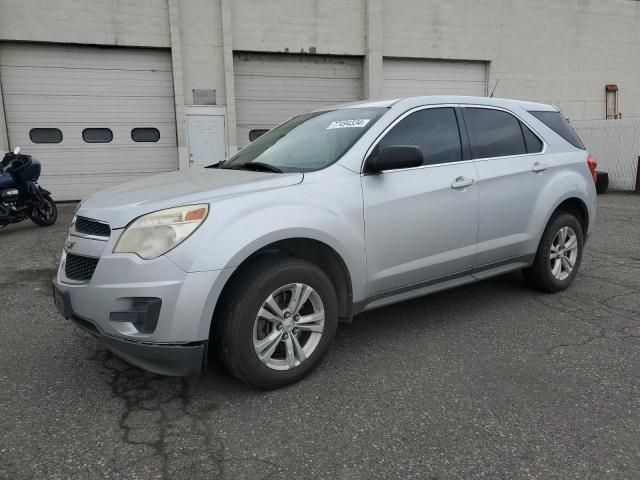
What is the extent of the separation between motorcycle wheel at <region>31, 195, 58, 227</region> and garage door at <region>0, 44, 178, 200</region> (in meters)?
3.54

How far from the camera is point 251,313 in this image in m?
2.72

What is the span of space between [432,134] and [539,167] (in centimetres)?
113

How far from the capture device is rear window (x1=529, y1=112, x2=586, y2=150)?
179 inches

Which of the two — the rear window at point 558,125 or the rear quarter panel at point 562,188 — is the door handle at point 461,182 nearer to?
the rear quarter panel at point 562,188

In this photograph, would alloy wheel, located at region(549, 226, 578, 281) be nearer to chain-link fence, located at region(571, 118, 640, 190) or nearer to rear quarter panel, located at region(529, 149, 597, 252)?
rear quarter panel, located at region(529, 149, 597, 252)

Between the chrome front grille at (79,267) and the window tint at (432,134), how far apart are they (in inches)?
77.8

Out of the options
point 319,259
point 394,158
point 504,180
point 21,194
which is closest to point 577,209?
point 504,180

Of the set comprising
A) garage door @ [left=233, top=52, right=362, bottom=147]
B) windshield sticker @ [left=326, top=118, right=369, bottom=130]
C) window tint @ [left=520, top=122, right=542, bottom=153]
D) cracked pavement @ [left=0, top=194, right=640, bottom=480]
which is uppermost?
garage door @ [left=233, top=52, right=362, bottom=147]

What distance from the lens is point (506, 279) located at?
513cm

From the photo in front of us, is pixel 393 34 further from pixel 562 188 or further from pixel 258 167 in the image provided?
pixel 258 167

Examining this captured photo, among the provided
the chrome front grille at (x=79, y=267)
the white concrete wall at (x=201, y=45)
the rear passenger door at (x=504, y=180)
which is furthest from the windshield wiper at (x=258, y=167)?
the white concrete wall at (x=201, y=45)

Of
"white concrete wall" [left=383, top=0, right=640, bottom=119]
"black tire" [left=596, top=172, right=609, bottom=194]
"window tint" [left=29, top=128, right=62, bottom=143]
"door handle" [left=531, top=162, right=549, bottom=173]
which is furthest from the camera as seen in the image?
"white concrete wall" [left=383, top=0, right=640, bottom=119]

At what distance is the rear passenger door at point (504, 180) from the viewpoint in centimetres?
388

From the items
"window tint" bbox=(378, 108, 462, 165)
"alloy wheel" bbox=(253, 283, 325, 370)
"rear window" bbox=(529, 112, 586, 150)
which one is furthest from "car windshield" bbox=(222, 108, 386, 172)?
"rear window" bbox=(529, 112, 586, 150)
